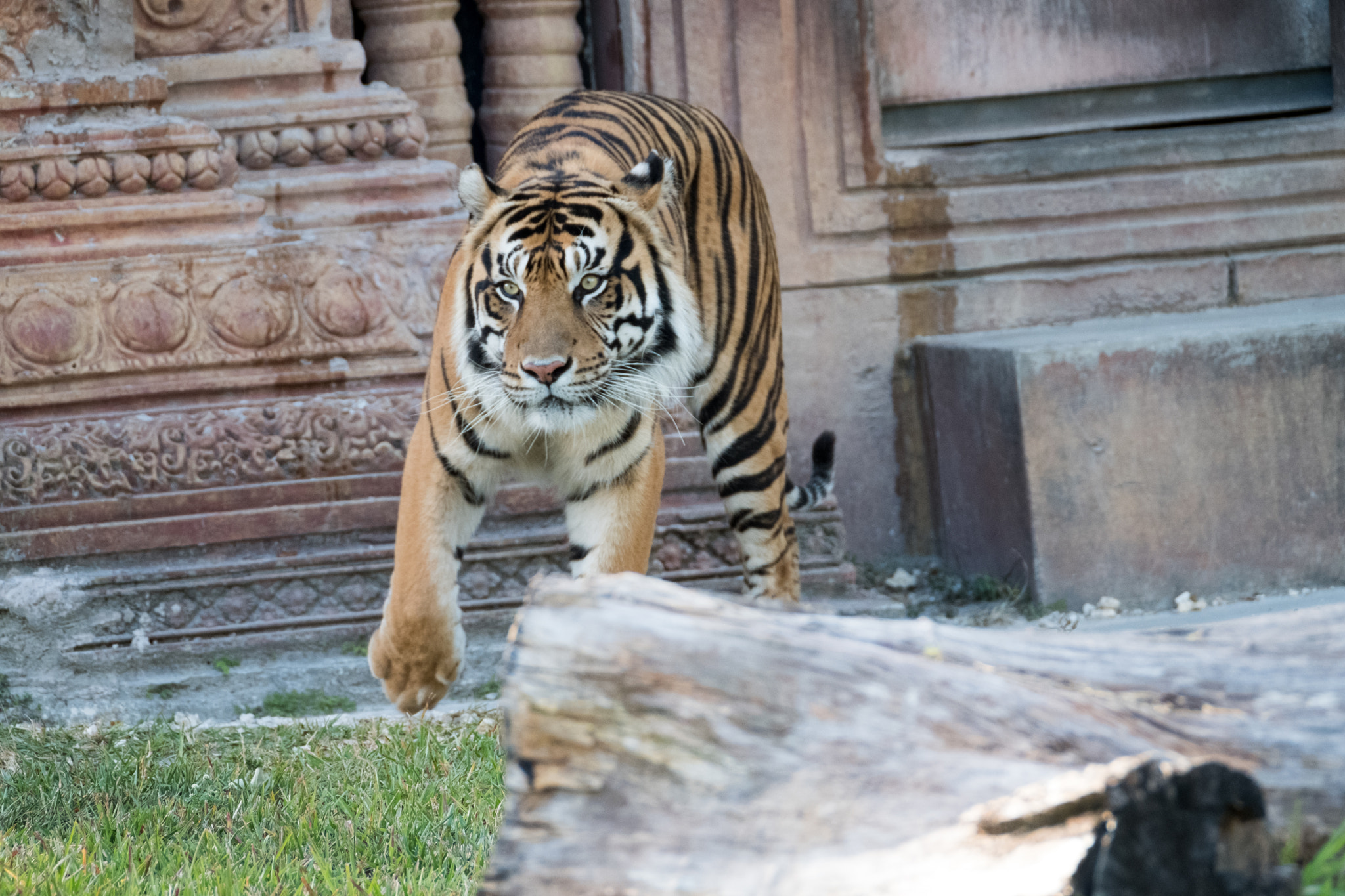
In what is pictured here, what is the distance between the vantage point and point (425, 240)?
474 centimetres

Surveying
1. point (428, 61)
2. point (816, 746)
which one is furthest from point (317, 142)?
point (816, 746)

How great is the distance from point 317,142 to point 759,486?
75.1 inches

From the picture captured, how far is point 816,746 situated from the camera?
61.7 inches

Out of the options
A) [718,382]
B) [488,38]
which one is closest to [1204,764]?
[718,382]

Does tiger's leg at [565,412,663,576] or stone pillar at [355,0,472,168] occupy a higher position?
stone pillar at [355,0,472,168]

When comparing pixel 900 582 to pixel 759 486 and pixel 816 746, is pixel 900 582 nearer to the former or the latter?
pixel 759 486

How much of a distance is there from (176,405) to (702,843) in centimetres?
353

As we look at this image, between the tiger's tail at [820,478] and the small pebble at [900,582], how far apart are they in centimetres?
69

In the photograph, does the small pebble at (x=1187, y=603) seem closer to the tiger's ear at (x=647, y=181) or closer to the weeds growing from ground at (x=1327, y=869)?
the tiger's ear at (x=647, y=181)

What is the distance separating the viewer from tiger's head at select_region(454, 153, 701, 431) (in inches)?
129

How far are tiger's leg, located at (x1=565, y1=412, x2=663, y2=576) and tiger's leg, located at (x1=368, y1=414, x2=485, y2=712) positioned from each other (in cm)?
29

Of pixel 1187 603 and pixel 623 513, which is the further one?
pixel 1187 603

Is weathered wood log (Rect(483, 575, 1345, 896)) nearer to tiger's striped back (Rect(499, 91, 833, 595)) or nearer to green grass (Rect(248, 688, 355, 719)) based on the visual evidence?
tiger's striped back (Rect(499, 91, 833, 595))

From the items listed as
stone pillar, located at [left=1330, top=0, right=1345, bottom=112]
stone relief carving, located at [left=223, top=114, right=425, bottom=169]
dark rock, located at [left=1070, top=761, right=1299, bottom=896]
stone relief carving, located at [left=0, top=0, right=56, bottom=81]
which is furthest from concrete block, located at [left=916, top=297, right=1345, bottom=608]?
dark rock, located at [left=1070, top=761, right=1299, bottom=896]
